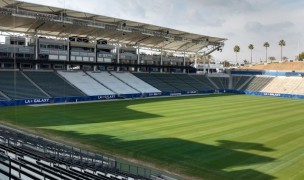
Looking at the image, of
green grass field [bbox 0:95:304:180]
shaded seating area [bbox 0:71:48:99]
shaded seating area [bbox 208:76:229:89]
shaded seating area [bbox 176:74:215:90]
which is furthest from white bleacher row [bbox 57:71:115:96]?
shaded seating area [bbox 208:76:229:89]

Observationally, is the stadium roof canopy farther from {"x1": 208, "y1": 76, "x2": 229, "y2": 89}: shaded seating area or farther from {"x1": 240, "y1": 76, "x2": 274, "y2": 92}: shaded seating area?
{"x1": 240, "y1": 76, "x2": 274, "y2": 92}: shaded seating area

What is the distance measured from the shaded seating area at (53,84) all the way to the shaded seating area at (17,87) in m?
1.81

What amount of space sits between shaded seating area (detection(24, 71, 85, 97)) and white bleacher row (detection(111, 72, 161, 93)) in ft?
53.6

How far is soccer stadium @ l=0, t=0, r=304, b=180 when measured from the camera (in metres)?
20.7

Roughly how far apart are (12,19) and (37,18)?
187 inches

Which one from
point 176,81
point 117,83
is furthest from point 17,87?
point 176,81

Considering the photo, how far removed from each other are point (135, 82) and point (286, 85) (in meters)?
47.3

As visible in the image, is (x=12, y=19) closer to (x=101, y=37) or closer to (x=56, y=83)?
(x=56, y=83)

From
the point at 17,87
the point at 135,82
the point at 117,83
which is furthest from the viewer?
the point at 135,82

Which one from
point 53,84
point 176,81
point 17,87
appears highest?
point 176,81

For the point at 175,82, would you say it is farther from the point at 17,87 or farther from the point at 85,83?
the point at 17,87

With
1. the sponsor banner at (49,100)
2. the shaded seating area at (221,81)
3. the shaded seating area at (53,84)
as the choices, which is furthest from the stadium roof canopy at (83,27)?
the sponsor banner at (49,100)

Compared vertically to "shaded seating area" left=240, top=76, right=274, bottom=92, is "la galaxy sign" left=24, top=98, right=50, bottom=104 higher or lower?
lower

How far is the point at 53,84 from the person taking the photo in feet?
207
